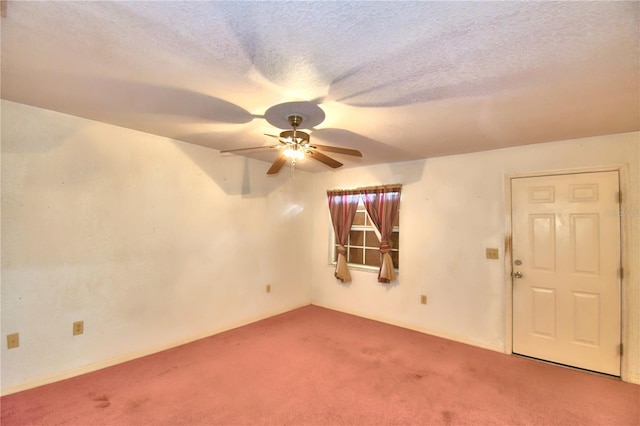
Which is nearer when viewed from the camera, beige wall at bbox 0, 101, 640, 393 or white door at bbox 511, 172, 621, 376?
beige wall at bbox 0, 101, 640, 393

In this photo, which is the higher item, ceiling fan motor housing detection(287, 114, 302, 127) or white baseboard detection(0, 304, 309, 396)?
ceiling fan motor housing detection(287, 114, 302, 127)

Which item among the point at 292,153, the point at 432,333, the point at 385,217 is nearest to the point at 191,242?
the point at 292,153

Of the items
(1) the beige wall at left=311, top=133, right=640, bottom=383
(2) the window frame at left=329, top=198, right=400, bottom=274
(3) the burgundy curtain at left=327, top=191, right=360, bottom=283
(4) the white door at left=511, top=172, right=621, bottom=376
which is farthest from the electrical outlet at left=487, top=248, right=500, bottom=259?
(3) the burgundy curtain at left=327, top=191, right=360, bottom=283

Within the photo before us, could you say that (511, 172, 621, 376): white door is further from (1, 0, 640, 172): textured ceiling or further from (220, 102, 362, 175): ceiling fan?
(220, 102, 362, 175): ceiling fan

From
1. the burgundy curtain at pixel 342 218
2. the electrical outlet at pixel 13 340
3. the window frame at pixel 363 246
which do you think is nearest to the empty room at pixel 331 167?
the electrical outlet at pixel 13 340

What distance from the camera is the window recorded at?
14.3 ft

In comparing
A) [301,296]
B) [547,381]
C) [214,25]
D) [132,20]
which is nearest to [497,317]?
[547,381]

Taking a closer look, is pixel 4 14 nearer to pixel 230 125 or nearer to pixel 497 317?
pixel 230 125

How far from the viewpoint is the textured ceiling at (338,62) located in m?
1.27

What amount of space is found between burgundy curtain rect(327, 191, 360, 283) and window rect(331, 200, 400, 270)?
0.11 meters

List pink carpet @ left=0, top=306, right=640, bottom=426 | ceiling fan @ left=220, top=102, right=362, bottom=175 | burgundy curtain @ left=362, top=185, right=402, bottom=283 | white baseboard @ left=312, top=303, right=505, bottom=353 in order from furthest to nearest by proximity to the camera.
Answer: burgundy curtain @ left=362, top=185, right=402, bottom=283
white baseboard @ left=312, top=303, right=505, bottom=353
ceiling fan @ left=220, top=102, right=362, bottom=175
pink carpet @ left=0, top=306, right=640, bottom=426

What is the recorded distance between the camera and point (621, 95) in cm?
196

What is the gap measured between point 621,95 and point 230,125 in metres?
3.01

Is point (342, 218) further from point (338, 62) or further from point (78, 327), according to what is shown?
point (78, 327)
